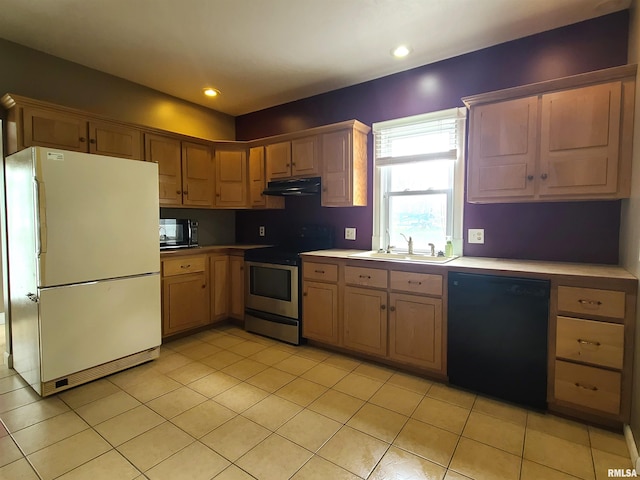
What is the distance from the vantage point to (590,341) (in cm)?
190

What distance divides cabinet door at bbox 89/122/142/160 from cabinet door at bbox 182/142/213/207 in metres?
0.51

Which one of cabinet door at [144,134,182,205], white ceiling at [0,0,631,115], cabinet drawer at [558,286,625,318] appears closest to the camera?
cabinet drawer at [558,286,625,318]

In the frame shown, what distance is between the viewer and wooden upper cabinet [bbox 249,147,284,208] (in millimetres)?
3803

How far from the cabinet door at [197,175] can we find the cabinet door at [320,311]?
5.41 feet

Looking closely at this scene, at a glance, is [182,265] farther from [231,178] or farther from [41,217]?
[41,217]

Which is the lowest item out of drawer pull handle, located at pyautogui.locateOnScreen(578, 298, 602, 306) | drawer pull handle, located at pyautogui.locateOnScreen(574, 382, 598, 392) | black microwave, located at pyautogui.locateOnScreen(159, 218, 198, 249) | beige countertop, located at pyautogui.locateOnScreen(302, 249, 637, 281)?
drawer pull handle, located at pyautogui.locateOnScreen(574, 382, 598, 392)

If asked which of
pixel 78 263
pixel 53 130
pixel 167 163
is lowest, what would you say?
pixel 78 263

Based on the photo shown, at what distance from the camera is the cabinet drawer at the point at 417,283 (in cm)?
241

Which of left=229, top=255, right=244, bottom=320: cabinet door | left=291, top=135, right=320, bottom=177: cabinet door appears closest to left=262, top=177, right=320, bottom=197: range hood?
left=291, top=135, right=320, bottom=177: cabinet door

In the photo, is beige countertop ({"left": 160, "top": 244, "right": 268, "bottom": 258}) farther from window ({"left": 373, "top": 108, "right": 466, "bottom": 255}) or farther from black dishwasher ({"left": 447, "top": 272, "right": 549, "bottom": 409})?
black dishwasher ({"left": 447, "top": 272, "right": 549, "bottom": 409})

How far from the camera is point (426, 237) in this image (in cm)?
302

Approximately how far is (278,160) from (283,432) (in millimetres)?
2667

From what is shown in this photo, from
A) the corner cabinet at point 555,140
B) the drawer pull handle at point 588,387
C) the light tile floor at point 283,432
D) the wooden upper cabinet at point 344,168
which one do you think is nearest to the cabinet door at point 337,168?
the wooden upper cabinet at point 344,168

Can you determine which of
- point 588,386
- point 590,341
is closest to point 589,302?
point 590,341
